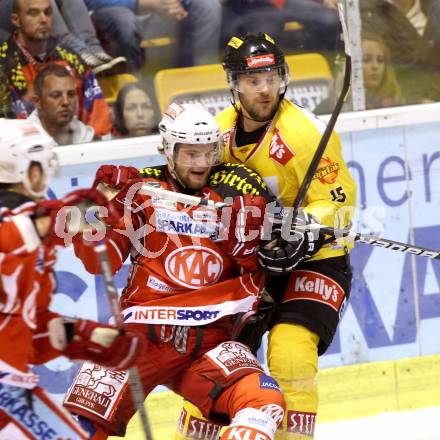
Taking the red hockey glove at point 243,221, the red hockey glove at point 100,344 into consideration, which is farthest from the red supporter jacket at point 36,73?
the red hockey glove at point 100,344

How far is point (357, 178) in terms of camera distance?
18.3 feet

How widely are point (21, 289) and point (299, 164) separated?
54.7 inches

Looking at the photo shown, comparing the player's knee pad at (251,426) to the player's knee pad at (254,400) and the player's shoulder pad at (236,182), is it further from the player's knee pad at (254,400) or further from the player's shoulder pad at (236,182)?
the player's shoulder pad at (236,182)

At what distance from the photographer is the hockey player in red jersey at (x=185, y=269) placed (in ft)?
12.9

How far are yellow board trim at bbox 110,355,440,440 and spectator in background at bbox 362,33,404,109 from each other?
123 cm

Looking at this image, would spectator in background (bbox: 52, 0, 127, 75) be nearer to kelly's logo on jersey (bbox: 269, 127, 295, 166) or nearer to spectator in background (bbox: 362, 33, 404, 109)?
spectator in background (bbox: 362, 33, 404, 109)

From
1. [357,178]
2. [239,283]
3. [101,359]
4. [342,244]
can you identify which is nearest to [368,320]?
[357,178]

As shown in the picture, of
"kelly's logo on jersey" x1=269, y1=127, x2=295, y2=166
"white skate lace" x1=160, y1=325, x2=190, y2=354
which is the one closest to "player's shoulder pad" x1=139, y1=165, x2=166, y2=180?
"kelly's logo on jersey" x1=269, y1=127, x2=295, y2=166

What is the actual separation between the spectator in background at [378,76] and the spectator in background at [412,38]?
4 cm

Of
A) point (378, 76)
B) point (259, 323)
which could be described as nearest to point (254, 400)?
point (259, 323)

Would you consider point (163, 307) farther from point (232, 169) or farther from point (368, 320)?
point (368, 320)

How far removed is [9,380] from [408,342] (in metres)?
2.84

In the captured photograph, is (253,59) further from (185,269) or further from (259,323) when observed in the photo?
(259,323)

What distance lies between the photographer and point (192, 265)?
4004 mm
